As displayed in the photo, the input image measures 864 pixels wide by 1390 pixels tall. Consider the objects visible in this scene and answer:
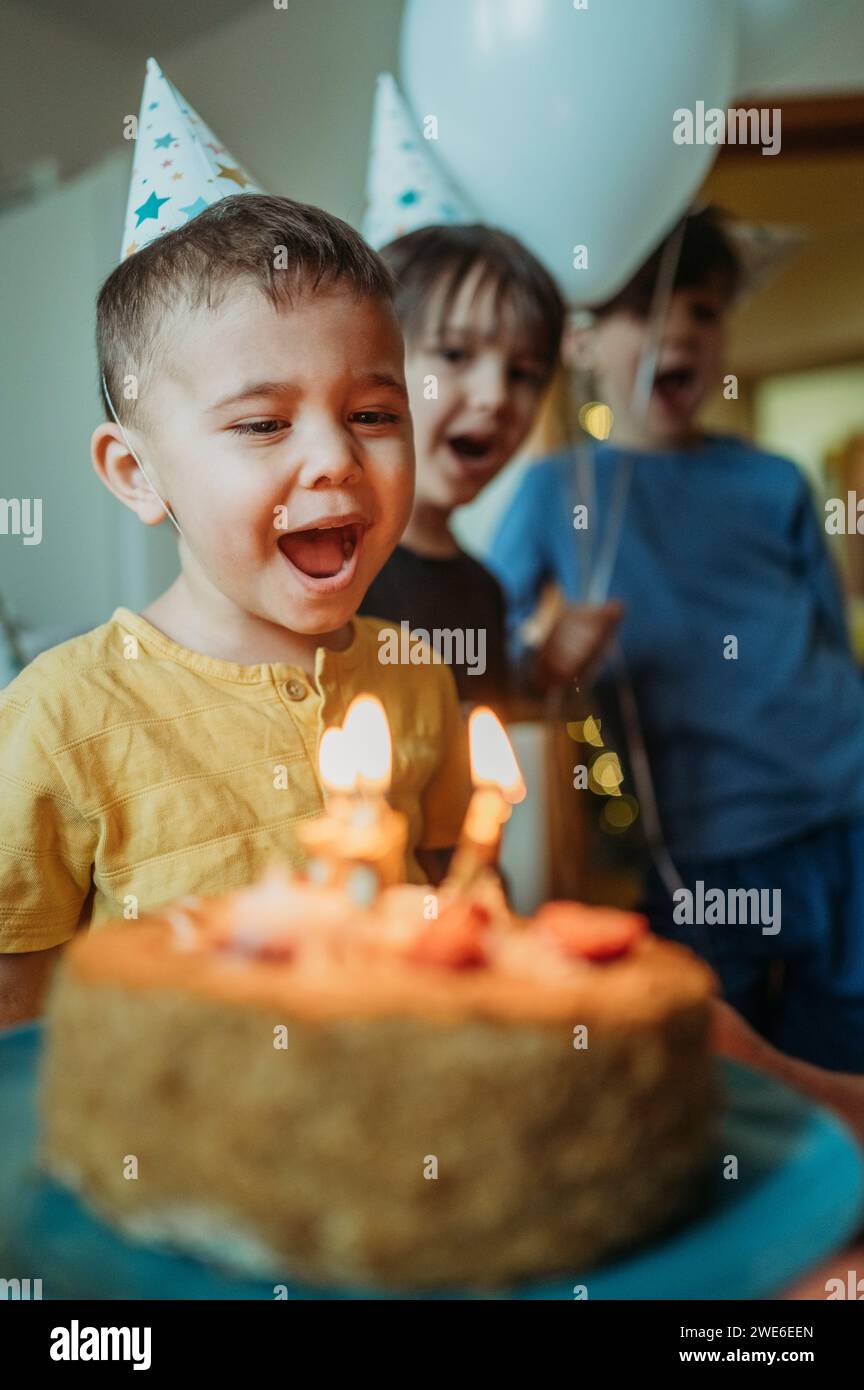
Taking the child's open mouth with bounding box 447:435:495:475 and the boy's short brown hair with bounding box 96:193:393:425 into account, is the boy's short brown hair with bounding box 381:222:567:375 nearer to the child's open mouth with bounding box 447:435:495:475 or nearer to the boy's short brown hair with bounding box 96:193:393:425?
the child's open mouth with bounding box 447:435:495:475

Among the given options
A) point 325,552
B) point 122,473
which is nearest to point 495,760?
point 325,552

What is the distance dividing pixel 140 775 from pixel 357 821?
0.14m

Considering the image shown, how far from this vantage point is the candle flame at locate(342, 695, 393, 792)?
0.49 meters

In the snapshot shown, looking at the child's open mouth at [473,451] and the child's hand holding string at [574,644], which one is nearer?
the child's open mouth at [473,451]

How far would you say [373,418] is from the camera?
0.55 metres

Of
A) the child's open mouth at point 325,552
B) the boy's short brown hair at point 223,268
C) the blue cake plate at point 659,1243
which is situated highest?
the boy's short brown hair at point 223,268

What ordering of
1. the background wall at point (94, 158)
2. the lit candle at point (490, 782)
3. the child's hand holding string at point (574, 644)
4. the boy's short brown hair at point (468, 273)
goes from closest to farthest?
the lit candle at point (490, 782) < the background wall at point (94, 158) < the boy's short brown hair at point (468, 273) < the child's hand holding string at point (574, 644)

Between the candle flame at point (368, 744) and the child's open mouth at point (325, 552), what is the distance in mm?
64

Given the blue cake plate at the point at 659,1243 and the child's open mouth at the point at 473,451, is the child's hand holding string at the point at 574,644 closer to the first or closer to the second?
the child's open mouth at the point at 473,451

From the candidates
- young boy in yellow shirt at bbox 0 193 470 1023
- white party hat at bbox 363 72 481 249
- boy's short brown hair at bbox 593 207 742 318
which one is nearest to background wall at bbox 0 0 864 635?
white party hat at bbox 363 72 481 249

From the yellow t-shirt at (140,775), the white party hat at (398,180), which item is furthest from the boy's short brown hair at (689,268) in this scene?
the yellow t-shirt at (140,775)

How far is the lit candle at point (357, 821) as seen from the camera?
423mm

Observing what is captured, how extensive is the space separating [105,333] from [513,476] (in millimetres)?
889

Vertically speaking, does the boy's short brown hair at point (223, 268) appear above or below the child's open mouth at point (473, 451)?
below
